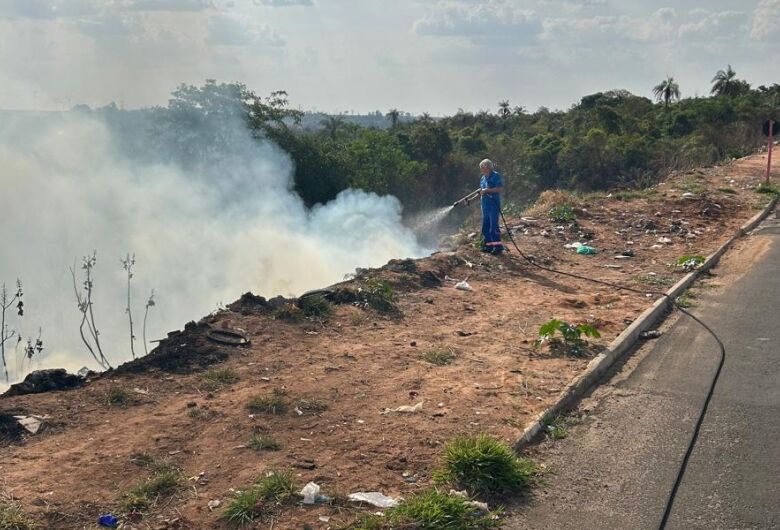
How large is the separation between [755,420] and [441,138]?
1304 inches

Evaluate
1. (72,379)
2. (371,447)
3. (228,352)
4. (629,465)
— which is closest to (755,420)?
(629,465)

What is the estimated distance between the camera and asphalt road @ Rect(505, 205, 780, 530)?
3.95 m

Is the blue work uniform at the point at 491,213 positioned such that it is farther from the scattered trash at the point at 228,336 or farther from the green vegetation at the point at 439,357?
the scattered trash at the point at 228,336

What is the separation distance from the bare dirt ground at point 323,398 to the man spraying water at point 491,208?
3.92 feet

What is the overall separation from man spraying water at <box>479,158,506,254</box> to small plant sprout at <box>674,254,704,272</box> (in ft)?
8.21

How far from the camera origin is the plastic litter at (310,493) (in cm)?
399

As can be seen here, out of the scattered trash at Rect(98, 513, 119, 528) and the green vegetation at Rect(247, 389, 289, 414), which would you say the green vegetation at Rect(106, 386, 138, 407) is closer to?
the green vegetation at Rect(247, 389, 289, 414)

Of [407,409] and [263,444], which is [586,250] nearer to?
[407,409]

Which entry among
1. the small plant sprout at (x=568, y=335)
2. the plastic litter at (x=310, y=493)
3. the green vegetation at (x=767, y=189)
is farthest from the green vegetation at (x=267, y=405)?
the green vegetation at (x=767, y=189)

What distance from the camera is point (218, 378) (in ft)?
18.9

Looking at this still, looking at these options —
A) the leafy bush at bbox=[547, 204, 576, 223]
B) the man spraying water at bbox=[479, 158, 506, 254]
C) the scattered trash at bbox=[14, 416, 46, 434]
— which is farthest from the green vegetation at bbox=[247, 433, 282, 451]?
the leafy bush at bbox=[547, 204, 576, 223]

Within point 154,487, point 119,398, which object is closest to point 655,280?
point 119,398

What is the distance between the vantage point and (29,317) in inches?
550

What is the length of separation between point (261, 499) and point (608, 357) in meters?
3.59
